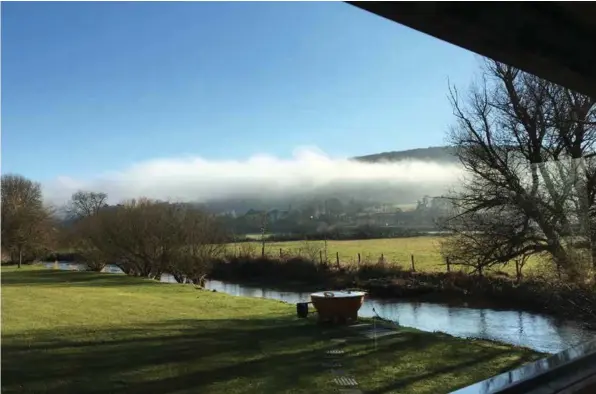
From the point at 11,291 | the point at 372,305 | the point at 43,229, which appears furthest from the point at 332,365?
the point at 43,229

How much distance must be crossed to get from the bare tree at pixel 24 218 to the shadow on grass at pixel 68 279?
44.5 inches

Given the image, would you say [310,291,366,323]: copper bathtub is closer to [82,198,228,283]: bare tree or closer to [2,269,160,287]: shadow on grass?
[82,198,228,283]: bare tree

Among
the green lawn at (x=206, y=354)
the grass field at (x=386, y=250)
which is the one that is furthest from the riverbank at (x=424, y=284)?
the green lawn at (x=206, y=354)

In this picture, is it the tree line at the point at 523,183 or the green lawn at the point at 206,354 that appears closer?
the green lawn at the point at 206,354

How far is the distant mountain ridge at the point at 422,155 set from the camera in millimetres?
9398

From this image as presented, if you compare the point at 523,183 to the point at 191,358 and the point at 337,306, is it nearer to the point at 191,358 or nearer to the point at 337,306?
the point at 337,306

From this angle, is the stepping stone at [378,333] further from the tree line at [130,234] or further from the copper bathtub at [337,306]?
the tree line at [130,234]

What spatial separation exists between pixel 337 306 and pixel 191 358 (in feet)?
10.9

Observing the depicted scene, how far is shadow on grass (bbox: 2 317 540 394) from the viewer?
499 cm

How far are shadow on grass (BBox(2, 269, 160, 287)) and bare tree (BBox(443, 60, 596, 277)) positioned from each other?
11.1 m

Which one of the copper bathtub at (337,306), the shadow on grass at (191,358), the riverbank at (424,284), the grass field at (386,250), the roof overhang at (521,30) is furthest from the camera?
the grass field at (386,250)

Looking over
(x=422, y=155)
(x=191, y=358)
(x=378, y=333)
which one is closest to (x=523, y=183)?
(x=422, y=155)

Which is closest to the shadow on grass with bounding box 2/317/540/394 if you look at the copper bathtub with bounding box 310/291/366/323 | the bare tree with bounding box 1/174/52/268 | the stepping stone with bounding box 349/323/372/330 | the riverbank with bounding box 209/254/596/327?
the copper bathtub with bounding box 310/291/366/323

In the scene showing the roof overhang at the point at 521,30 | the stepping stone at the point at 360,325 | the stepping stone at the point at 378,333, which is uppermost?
the roof overhang at the point at 521,30
